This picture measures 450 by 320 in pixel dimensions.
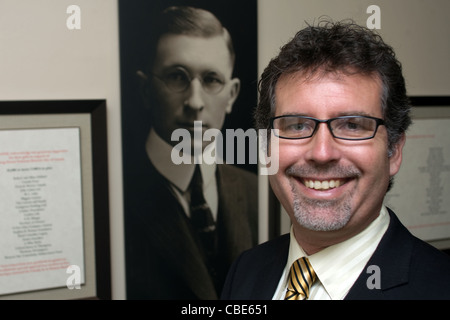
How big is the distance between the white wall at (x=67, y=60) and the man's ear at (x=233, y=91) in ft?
1.01

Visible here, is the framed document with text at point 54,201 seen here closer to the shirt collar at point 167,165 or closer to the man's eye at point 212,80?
the shirt collar at point 167,165

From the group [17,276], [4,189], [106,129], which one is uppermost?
[106,129]

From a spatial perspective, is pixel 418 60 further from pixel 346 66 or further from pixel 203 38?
pixel 346 66

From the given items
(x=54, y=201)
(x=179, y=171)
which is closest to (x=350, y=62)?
(x=179, y=171)

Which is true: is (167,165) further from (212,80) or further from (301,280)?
(301,280)

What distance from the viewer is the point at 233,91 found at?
1413mm

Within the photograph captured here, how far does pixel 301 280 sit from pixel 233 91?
0.63m

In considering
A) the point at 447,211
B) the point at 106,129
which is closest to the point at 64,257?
the point at 106,129

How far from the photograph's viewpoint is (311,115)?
34.5 inches

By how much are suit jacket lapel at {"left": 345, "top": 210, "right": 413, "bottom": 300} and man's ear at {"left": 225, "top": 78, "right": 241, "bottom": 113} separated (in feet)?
2.00

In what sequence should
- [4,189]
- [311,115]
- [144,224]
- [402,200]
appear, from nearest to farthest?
[311,115] → [4,189] → [144,224] → [402,200]

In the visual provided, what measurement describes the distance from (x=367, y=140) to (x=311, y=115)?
11 cm

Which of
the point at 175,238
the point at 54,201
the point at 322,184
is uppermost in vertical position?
the point at 322,184

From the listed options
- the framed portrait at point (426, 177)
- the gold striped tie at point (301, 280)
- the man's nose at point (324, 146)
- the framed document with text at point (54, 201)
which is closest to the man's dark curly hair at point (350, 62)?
the man's nose at point (324, 146)
